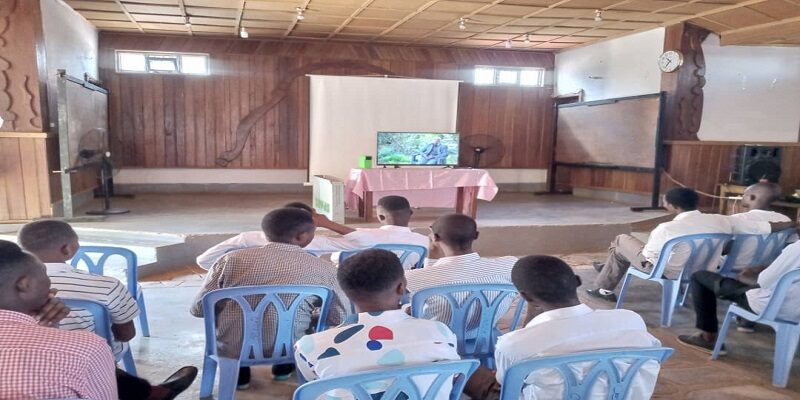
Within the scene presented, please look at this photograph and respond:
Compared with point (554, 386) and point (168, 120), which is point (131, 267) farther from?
point (168, 120)

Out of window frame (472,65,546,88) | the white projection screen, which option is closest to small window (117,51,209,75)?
the white projection screen

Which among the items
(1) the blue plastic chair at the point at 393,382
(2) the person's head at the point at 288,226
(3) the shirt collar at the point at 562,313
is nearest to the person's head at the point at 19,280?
(1) the blue plastic chair at the point at 393,382

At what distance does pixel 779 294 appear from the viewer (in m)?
2.42

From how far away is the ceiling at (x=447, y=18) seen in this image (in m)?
5.74

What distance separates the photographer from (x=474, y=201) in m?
5.95

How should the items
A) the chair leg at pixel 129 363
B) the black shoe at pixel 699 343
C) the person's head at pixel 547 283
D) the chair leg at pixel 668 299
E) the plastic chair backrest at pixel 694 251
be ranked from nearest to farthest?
the person's head at pixel 547 283 < the chair leg at pixel 129 363 < the black shoe at pixel 699 343 < the plastic chair backrest at pixel 694 251 < the chair leg at pixel 668 299

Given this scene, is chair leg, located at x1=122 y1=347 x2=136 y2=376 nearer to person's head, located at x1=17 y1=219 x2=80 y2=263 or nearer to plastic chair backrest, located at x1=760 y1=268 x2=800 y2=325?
person's head, located at x1=17 y1=219 x2=80 y2=263

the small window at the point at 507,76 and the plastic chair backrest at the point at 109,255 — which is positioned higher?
the small window at the point at 507,76

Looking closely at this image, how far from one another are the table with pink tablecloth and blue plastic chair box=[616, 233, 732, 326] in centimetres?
268

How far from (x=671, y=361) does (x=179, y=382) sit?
7.89 ft

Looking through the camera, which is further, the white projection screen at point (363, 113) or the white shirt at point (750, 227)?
the white projection screen at point (363, 113)

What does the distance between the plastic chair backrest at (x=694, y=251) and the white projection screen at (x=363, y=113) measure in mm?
5087

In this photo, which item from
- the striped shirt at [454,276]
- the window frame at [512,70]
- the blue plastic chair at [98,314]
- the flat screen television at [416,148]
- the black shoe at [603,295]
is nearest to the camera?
the blue plastic chair at [98,314]

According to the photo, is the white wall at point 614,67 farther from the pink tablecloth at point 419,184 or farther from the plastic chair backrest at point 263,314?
the plastic chair backrest at point 263,314
